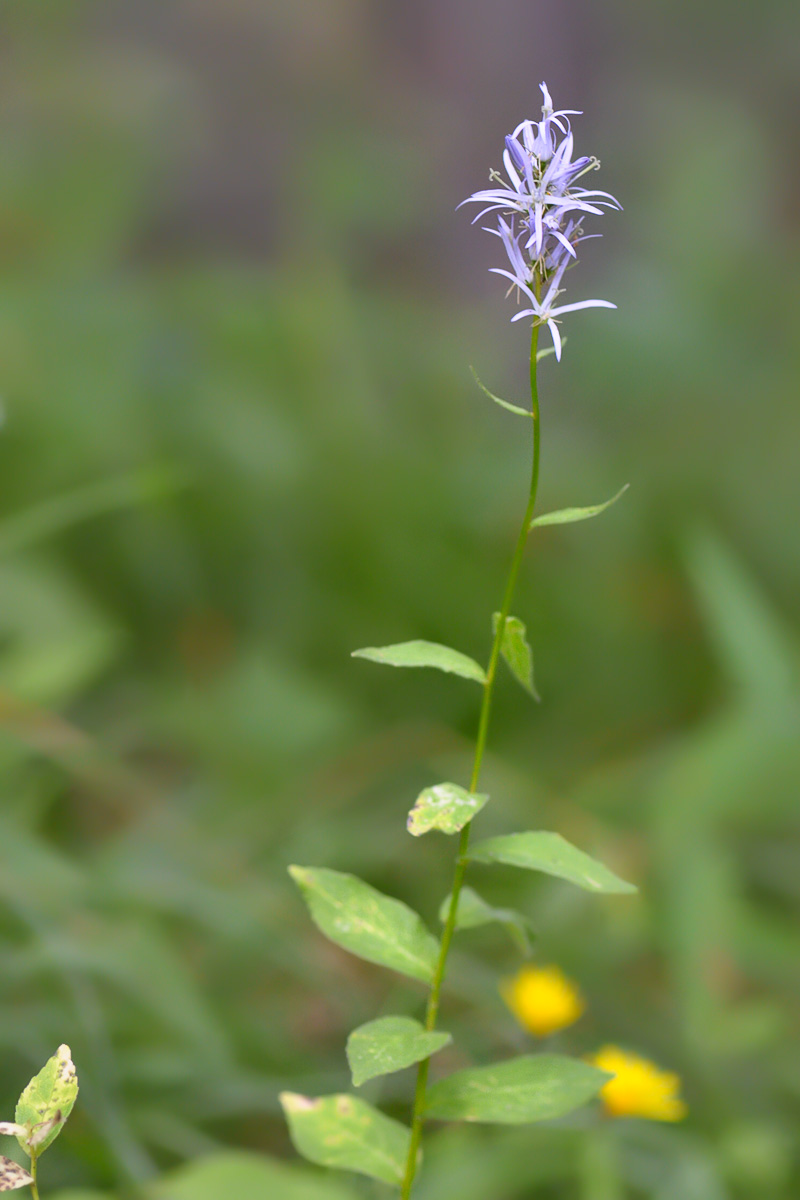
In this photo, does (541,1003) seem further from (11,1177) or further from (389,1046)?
(11,1177)

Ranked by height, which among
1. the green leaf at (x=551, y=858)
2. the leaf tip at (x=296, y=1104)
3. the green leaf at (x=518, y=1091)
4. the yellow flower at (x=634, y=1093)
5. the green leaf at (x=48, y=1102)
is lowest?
the yellow flower at (x=634, y=1093)

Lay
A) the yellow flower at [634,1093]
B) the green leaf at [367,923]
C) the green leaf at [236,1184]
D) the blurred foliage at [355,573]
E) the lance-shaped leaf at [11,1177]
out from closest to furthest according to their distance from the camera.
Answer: the lance-shaped leaf at [11,1177] < the green leaf at [367,923] < the green leaf at [236,1184] < the yellow flower at [634,1093] < the blurred foliage at [355,573]

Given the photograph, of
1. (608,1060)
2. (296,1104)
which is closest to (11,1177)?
(296,1104)

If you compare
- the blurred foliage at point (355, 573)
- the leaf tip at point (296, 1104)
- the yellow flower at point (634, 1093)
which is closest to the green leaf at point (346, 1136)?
the leaf tip at point (296, 1104)

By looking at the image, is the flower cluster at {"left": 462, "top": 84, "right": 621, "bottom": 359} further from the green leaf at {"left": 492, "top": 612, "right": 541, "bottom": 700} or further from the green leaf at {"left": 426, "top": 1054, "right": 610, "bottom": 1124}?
the green leaf at {"left": 426, "top": 1054, "right": 610, "bottom": 1124}

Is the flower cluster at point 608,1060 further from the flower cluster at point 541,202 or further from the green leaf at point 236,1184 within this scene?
the flower cluster at point 541,202

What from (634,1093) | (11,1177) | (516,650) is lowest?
(634,1093)

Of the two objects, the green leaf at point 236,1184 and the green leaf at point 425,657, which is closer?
the green leaf at point 425,657

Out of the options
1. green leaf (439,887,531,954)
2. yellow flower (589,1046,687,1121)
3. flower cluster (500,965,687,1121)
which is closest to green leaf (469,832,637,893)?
green leaf (439,887,531,954)

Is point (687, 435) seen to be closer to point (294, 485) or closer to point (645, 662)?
point (645, 662)
